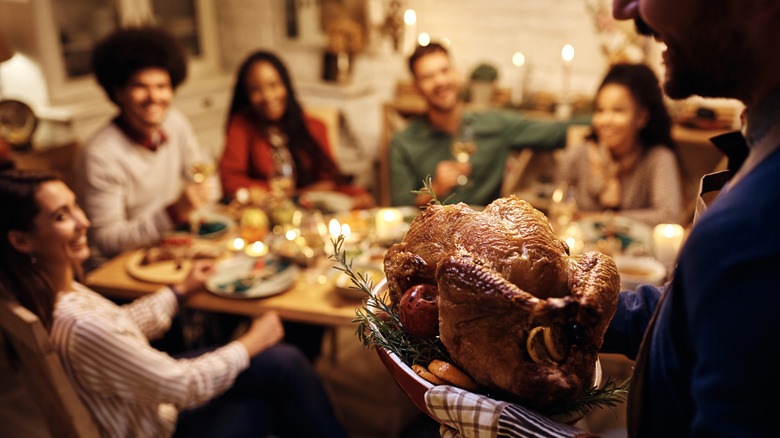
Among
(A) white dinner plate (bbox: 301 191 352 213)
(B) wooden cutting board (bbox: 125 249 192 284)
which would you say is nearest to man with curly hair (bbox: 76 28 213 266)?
(B) wooden cutting board (bbox: 125 249 192 284)

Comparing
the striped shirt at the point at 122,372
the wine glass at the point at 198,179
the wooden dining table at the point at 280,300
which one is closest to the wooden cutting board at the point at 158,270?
the wooden dining table at the point at 280,300

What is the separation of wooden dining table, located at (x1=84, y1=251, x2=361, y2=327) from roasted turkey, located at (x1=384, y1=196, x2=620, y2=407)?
1.01 meters

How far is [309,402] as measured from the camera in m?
1.92

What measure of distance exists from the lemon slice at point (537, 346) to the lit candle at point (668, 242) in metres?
1.34

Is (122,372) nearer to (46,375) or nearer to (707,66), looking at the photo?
Answer: (46,375)

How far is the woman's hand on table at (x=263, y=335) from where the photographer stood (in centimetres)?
183

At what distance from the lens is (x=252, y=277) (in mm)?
1947

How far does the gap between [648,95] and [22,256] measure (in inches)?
92.1

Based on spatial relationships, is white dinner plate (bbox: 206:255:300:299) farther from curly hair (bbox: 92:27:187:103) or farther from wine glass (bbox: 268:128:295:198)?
curly hair (bbox: 92:27:187:103)

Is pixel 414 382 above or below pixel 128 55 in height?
below

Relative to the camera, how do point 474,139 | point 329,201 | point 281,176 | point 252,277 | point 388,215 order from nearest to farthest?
point 252,277 < point 388,215 < point 281,176 < point 329,201 < point 474,139

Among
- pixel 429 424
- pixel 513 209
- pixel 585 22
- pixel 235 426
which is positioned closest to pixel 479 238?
pixel 513 209

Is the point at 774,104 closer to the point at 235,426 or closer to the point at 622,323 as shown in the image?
the point at 622,323

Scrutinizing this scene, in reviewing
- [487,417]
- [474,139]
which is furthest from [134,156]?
[487,417]
